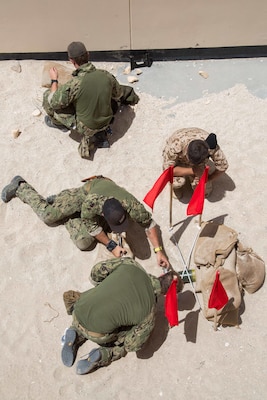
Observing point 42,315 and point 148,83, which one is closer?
point 42,315

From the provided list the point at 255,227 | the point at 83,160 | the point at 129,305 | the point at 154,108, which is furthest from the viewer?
the point at 154,108

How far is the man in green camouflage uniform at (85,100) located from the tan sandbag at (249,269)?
7.29ft

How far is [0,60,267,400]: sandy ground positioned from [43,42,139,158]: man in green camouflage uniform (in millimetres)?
205

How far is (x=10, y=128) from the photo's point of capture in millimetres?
6207

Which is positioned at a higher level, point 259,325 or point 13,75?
point 13,75

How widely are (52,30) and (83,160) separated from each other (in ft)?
6.31

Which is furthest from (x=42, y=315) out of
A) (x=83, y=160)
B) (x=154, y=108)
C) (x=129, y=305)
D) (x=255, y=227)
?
(x=154, y=108)

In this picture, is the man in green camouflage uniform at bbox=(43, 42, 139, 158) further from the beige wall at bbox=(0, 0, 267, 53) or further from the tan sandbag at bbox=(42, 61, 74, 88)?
the beige wall at bbox=(0, 0, 267, 53)

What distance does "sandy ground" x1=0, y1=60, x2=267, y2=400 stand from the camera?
450 centimetres

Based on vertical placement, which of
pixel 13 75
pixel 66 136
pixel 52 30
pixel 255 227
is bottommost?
pixel 255 227

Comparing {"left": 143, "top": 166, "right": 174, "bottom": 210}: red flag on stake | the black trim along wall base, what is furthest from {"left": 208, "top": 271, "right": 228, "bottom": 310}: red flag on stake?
the black trim along wall base

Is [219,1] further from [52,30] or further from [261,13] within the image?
[52,30]

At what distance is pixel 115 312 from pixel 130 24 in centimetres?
400

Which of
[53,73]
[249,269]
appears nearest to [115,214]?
[249,269]
